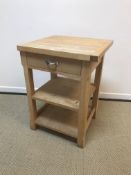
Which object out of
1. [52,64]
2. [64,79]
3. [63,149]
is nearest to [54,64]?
[52,64]

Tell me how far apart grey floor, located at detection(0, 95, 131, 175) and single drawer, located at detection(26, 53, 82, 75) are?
1.82 ft

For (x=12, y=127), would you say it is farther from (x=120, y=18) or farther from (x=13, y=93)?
(x=120, y=18)

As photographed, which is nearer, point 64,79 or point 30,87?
point 30,87

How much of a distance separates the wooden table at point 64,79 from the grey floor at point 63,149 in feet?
0.30

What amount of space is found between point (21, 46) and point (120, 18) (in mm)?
908

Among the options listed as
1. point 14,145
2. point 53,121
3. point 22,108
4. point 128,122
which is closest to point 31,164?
point 14,145

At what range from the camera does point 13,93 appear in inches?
72.3

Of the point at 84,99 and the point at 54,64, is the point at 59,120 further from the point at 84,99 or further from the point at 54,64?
the point at 54,64

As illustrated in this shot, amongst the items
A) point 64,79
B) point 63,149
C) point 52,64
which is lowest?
point 63,149

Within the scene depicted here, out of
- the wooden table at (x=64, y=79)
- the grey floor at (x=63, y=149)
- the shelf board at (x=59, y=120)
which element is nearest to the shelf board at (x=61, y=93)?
the wooden table at (x=64, y=79)

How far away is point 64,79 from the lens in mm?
1431

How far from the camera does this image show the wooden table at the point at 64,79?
2.90 feet

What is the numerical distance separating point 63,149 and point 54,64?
60 centimetres

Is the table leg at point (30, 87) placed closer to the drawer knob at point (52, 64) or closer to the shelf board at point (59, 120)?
the shelf board at point (59, 120)
